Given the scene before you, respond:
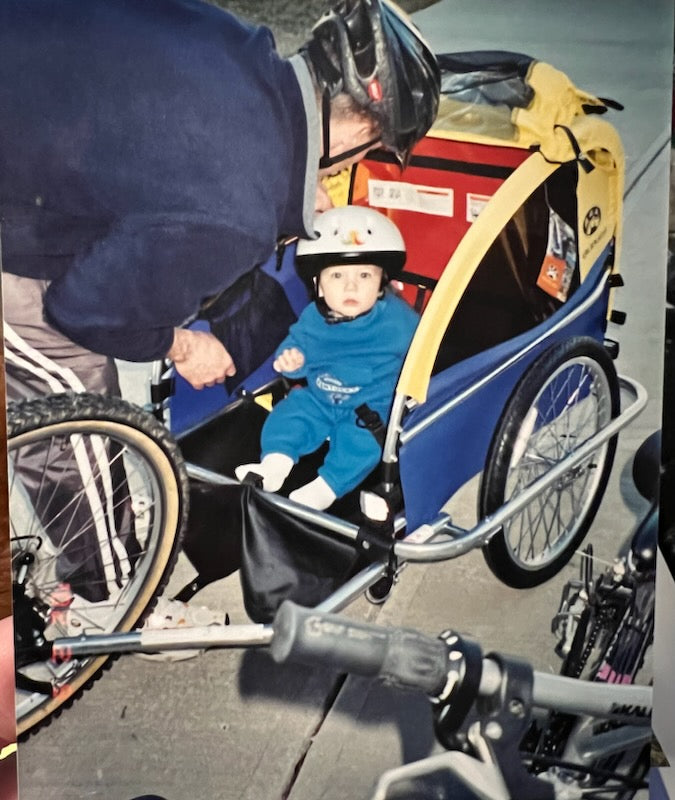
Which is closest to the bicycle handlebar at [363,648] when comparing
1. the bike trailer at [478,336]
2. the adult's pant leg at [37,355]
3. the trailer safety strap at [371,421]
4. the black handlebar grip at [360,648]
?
the black handlebar grip at [360,648]

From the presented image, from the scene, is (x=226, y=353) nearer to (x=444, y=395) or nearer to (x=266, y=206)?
(x=266, y=206)

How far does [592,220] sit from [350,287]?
→ 1.62 feet

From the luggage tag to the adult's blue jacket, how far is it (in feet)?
1.53

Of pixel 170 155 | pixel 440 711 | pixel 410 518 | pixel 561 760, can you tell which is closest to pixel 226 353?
pixel 170 155

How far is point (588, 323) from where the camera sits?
1.67 metres

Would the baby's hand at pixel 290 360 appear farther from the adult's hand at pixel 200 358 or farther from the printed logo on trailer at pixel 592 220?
the printed logo on trailer at pixel 592 220

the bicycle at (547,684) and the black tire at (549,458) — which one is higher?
the black tire at (549,458)

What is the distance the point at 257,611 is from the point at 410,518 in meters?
0.35

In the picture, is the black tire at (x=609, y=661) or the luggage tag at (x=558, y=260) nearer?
the luggage tag at (x=558, y=260)

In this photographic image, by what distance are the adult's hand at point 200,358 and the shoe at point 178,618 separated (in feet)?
1.42

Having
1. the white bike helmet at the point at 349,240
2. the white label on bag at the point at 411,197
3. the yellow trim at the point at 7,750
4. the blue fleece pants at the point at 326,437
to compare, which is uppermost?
the white label on bag at the point at 411,197

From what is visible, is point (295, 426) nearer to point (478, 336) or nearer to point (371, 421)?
point (371, 421)

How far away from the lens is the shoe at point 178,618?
1.65 m

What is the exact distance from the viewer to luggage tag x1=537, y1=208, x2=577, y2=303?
64.0 inches
